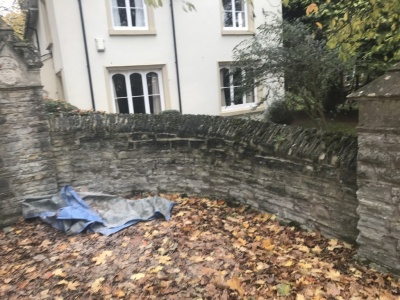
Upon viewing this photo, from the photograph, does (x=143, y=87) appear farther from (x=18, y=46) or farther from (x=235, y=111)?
(x=18, y=46)

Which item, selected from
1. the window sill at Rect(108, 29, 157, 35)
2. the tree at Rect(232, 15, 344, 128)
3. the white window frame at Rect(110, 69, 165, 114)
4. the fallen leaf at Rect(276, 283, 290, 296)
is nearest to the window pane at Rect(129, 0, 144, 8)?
the window sill at Rect(108, 29, 157, 35)

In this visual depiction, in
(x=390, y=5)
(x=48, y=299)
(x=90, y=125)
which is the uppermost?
(x=390, y=5)

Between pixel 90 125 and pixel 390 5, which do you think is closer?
pixel 390 5

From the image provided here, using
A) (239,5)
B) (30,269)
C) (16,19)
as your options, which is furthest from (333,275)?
(16,19)

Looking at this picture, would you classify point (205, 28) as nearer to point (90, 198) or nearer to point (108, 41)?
point (108, 41)

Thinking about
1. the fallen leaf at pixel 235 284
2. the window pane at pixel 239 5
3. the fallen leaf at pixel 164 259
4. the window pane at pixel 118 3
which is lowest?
the fallen leaf at pixel 164 259

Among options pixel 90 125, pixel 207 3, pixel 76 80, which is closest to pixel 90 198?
pixel 90 125

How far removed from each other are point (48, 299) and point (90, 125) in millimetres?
3266

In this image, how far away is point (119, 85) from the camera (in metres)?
11.2

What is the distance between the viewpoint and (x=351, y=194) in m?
3.22

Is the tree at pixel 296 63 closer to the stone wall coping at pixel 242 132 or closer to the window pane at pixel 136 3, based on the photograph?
the stone wall coping at pixel 242 132

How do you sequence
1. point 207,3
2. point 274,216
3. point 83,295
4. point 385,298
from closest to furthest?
point 385,298, point 83,295, point 274,216, point 207,3

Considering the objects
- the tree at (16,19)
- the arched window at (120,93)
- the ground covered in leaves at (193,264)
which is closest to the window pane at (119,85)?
the arched window at (120,93)

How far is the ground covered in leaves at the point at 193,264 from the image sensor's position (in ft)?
9.37
